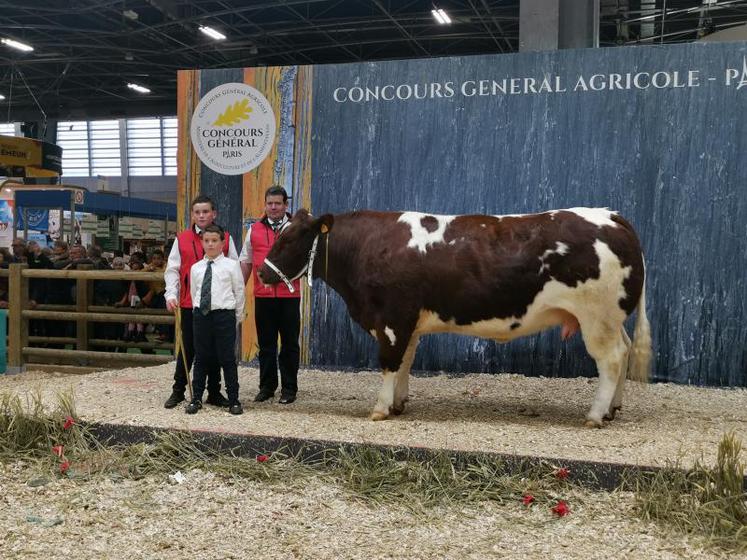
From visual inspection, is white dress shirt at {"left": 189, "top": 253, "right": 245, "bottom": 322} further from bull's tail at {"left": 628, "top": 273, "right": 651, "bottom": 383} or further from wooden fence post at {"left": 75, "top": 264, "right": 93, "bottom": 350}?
wooden fence post at {"left": 75, "top": 264, "right": 93, "bottom": 350}

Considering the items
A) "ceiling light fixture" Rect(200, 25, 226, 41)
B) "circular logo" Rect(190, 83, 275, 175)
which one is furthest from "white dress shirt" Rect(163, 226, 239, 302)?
"ceiling light fixture" Rect(200, 25, 226, 41)

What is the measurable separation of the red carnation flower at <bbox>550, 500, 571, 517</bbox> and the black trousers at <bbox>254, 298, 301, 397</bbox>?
7.78ft

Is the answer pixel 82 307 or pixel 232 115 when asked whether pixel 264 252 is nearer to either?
pixel 232 115

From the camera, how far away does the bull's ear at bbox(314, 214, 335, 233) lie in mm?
5051

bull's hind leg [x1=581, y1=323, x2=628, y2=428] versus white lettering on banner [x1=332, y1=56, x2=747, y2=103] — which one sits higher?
white lettering on banner [x1=332, y1=56, x2=747, y2=103]

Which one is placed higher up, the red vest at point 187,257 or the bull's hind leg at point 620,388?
the red vest at point 187,257

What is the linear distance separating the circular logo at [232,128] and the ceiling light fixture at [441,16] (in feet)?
29.6

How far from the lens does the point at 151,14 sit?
1764 centimetres

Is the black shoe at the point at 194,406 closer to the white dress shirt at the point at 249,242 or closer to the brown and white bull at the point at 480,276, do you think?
the brown and white bull at the point at 480,276

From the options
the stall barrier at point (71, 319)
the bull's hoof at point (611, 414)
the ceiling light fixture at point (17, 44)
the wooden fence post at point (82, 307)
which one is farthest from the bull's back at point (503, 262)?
the ceiling light fixture at point (17, 44)

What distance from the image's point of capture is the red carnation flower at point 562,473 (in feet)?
12.6

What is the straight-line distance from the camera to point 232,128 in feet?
23.6

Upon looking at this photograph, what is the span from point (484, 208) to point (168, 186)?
2482 cm

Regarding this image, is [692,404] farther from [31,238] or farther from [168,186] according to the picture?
[168,186]
